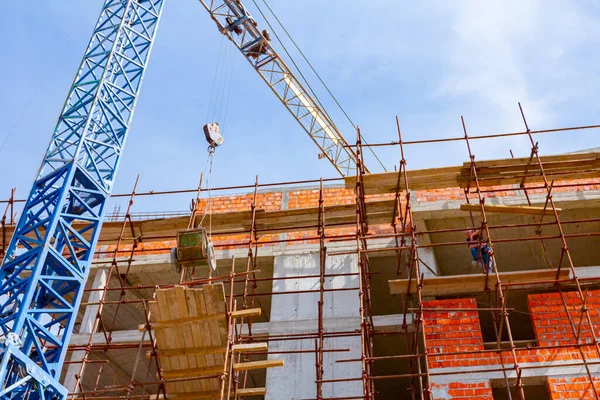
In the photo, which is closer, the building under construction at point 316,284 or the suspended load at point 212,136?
the building under construction at point 316,284

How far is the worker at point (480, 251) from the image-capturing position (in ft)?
31.3

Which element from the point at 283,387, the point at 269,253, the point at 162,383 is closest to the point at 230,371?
the point at 162,383

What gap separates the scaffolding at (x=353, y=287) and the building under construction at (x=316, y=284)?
4cm

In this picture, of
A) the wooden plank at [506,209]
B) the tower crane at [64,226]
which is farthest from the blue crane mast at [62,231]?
the wooden plank at [506,209]

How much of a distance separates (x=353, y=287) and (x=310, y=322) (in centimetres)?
101

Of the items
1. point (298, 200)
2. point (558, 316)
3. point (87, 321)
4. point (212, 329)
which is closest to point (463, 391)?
point (558, 316)

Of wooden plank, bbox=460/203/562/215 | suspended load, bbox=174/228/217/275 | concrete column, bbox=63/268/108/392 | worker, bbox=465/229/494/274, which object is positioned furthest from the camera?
concrete column, bbox=63/268/108/392

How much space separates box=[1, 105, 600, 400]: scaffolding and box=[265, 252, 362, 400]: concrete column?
0.29ft

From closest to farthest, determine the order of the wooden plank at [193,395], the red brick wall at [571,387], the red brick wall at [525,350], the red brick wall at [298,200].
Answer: the red brick wall at [571,387] < the red brick wall at [525,350] < the wooden plank at [193,395] < the red brick wall at [298,200]

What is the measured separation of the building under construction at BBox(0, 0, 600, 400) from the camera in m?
9.17

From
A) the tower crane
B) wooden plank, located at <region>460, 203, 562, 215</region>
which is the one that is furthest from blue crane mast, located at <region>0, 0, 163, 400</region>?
wooden plank, located at <region>460, 203, 562, 215</region>

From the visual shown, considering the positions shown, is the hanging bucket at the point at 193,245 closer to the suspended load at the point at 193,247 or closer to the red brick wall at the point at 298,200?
the suspended load at the point at 193,247

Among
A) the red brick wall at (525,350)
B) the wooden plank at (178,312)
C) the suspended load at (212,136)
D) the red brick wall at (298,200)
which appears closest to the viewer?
the wooden plank at (178,312)

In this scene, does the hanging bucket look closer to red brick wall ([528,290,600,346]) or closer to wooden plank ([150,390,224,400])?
wooden plank ([150,390,224,400])
